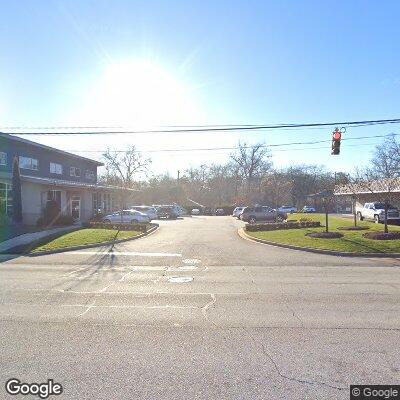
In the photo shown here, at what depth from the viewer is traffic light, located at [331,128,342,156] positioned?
17297 mm

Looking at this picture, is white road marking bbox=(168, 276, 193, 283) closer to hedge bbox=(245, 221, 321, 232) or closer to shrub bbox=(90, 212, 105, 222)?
hedge bbox=(245, 221, 321, 232)

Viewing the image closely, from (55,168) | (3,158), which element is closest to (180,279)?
(3,158)

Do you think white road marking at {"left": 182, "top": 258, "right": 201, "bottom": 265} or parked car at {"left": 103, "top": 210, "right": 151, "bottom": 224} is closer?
white road marking at {"left": 182, "top": 258, "right": 201, "bottom": 265}

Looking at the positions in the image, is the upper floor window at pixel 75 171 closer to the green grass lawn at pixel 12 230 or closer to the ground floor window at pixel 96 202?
the ground floor window at pixel 96 202

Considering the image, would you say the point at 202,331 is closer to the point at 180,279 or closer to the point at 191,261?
the point at 180,279

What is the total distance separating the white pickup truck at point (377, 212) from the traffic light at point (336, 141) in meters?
18.2

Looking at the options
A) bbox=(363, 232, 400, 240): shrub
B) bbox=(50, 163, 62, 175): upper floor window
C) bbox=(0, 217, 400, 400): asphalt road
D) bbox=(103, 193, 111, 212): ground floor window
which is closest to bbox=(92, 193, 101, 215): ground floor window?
bbox=(103, 193, 111, 212): ground floor window

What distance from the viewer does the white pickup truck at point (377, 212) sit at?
108ft

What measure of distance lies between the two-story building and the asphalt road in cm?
1860

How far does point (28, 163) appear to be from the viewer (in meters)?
33.8

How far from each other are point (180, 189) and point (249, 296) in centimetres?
7435

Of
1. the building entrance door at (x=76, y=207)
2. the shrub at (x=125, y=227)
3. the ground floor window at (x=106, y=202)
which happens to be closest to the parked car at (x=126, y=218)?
the shrub at (x=125, y=227)

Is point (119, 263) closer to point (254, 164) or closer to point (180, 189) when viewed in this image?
point (180, 189)

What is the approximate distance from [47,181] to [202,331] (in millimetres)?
26564
